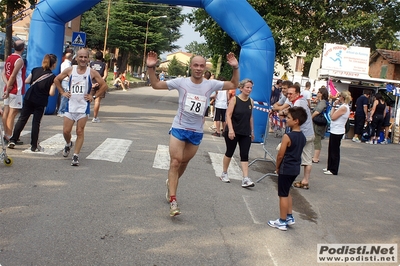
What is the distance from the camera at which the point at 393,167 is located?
12875 millimetres

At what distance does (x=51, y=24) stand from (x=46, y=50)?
30.0 inches

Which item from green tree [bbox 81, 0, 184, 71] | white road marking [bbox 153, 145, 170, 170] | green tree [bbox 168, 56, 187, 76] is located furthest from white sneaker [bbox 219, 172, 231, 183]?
green tree [bbox 168, 56, 187, 76]

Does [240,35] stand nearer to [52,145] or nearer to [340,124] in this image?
[340,124]

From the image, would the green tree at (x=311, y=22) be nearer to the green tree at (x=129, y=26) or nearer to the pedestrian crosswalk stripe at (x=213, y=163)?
the pedestrian crosswalk stripe at (x=213, y=163)

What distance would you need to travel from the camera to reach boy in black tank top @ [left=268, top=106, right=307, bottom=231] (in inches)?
231

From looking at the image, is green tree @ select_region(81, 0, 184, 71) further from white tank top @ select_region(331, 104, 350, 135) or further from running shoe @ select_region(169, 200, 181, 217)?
running shoe @ select_region(169, 200, 181, 217)

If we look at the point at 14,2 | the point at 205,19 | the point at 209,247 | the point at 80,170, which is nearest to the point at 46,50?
the point at 14,2

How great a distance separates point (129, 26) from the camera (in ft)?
194

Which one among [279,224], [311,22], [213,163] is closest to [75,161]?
[213,163]

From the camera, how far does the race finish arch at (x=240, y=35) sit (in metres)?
13.8

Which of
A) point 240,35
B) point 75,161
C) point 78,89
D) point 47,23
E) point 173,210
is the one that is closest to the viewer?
point 173,210

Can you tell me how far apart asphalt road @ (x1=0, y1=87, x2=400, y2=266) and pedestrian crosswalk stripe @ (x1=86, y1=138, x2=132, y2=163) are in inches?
6.6

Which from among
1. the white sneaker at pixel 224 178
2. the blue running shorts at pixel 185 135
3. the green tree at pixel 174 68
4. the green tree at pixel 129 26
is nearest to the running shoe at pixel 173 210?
the blue running shorts at pixel 185 135

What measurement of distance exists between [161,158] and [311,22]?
→ 60.0 feet
